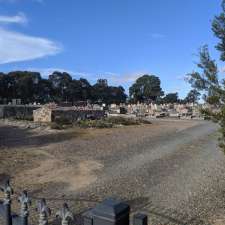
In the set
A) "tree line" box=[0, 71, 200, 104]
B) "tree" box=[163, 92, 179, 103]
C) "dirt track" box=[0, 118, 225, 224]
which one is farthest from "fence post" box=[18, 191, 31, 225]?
"tree" box=[163, 92, 179, 103]

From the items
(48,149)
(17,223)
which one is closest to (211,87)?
(17,223)

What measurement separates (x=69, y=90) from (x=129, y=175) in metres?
98.5

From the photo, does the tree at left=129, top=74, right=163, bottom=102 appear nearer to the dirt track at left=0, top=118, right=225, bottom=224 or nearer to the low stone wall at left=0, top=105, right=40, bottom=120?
the low stone wall at left=0, top=105, right=40, bottom=120

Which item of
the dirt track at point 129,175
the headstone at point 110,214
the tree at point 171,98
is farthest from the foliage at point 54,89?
the headstone at point 110,214

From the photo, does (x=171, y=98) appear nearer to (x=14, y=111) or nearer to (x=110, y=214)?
(x=14, y=111)

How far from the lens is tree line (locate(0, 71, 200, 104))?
94.8m

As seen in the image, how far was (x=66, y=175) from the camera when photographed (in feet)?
35.4

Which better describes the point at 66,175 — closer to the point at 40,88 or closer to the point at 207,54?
the point at 207,54

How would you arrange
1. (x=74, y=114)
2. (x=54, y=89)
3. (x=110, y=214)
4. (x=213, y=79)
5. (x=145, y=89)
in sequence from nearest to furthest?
(x=110, y=214) < (x=213, y=79) < (x=74, y=114) < (x=54, y=89) < (x=145, y=89)

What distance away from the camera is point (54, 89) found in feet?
351

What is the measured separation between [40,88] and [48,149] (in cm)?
8763

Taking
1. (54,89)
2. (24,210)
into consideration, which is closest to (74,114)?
(24,210)

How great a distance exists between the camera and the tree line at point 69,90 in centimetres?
9475

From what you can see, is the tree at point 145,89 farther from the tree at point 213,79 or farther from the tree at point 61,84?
the tree at point 213,79
